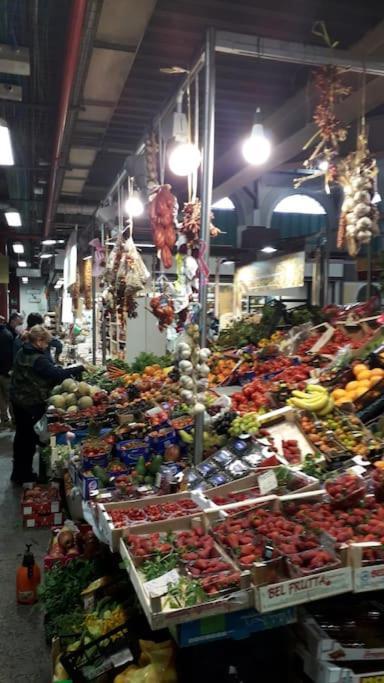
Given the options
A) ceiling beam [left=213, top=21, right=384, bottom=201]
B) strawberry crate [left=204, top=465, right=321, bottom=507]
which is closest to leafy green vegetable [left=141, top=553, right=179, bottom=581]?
strawberry crate [left=204, top=465, right=321, bottom=507]

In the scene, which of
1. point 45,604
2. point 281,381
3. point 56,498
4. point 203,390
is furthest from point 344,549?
point 56,498

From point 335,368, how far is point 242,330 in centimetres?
233

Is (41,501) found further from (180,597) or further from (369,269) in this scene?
(369,269)

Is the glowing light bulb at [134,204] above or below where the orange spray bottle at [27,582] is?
above

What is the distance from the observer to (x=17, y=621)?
3.52 m

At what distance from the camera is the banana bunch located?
12.2ft

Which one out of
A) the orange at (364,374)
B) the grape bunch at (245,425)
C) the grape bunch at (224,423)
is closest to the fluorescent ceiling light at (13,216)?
the grape bunch at (224,423)

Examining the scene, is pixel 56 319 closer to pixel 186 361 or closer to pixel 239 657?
pixel 186 361

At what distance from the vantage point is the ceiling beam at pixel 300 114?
13.7 ft

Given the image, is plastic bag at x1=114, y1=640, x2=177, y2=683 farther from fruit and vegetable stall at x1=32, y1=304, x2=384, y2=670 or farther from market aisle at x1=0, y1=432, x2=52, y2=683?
market aisle at x1=0, y1=432, x2=52, y2=683

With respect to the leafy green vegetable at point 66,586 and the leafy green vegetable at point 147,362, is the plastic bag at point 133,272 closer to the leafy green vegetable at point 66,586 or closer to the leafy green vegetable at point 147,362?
the leafy green vegetable at point 147,362

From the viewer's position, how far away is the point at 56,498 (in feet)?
16.6

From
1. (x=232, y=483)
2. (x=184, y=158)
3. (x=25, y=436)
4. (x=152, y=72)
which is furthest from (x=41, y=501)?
(x=152, y=72)

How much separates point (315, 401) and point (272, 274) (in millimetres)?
6250
